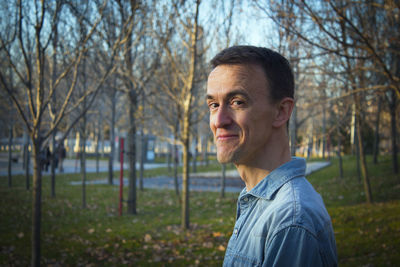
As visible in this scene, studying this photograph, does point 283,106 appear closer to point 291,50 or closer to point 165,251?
point 165,251

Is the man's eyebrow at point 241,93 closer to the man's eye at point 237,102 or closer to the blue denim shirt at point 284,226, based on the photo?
the man's eye at point 237,102

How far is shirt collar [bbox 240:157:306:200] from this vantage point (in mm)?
1539

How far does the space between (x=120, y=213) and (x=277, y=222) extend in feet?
31.3

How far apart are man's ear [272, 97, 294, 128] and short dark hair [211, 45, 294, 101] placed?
1.0 inches

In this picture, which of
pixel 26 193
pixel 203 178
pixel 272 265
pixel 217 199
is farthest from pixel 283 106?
pixel 203 178

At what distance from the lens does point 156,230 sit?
8.26 metres

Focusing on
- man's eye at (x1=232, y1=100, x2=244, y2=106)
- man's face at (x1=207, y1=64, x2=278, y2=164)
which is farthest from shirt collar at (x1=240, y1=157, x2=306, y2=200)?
man's eye at (x1=232, y1=100, x2=244, y2=106)

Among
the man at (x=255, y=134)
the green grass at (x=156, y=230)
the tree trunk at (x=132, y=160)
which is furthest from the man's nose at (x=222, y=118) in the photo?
the tree trunk at (x=132, y=160)

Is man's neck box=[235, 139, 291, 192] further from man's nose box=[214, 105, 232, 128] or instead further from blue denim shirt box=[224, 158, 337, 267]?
man's nose box=[214, 105, 232, 128]

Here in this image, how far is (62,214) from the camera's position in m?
10.1

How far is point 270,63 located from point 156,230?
23.8ft

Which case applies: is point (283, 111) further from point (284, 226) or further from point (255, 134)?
point (284, 226)

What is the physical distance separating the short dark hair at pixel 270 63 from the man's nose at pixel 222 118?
219 mm

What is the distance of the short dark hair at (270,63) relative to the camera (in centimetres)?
161
